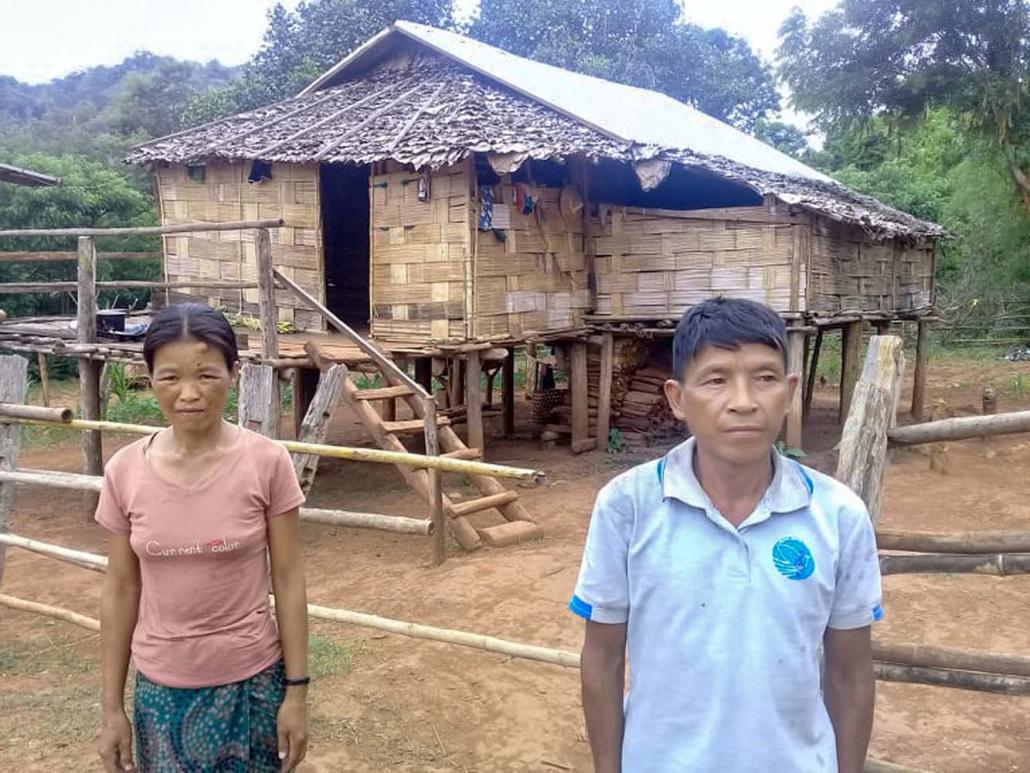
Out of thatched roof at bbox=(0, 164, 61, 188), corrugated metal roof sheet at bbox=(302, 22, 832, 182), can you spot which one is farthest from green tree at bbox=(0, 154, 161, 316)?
thatched roof at bbox=(0, 164, 61, 188)

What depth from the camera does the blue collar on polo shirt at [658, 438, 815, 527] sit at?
62.7 inches

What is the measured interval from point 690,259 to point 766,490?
8638 mm

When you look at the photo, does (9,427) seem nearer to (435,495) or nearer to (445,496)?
(435,495)

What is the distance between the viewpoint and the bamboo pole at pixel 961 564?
2799 millimetres

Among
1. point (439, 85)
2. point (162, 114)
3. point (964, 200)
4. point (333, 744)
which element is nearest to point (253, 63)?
point (162, 114)

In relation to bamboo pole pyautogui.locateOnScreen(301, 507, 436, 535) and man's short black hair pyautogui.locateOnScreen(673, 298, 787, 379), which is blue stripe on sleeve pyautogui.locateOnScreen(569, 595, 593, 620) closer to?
man's short black hair pyautogui.locateOnScreen(673, 298, 787, 379)

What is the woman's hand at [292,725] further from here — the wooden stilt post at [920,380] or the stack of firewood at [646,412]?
the wooden stilt post at [920,380]

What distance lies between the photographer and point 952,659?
112 inches

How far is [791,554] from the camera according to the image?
157cm

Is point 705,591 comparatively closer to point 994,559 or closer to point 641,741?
point 641,741

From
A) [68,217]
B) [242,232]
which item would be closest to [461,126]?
[242,232]

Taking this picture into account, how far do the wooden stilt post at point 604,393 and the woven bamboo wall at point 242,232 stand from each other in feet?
11.4

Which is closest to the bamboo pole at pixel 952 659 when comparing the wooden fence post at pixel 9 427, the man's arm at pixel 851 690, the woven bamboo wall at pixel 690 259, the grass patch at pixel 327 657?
the man's arm at pixel 851 690

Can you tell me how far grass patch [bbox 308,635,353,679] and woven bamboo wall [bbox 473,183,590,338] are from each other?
4362 millimetres
